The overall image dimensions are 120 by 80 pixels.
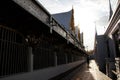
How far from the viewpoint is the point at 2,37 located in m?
5.25

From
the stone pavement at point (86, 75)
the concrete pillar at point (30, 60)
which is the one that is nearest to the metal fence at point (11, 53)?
the concrete pillar at point (30, 60)

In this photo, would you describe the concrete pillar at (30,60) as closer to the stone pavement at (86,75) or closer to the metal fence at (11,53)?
the metal fence at (11,53)

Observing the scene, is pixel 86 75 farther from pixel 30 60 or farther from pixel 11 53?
pixel 11 53

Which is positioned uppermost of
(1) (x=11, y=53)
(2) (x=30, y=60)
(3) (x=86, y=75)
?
(1) (x=11, y=53)

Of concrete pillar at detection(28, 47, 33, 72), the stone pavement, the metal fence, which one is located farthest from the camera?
the stone pavement

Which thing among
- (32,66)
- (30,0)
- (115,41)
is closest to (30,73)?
(32,66)

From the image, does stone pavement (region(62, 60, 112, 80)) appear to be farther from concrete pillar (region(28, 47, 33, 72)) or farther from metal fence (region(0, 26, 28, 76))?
metal fence (region(0, 26, 28, 76))

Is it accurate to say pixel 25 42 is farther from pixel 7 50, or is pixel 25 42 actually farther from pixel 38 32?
pixel 7 50

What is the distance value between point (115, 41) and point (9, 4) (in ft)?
31.6

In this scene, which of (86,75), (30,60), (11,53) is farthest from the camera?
(86,75)

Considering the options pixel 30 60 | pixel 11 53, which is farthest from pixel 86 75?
pixel 11 53

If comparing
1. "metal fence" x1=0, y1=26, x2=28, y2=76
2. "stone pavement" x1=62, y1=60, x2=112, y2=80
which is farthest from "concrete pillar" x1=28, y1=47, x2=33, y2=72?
"stone pavement" x1=62, y1=60, x2=112, y2=80

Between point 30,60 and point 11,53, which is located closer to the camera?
point 11,53

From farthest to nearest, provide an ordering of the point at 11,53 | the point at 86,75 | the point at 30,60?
the point at 86,75 → the point at 30,60 → the point at 11,53
